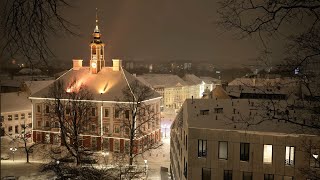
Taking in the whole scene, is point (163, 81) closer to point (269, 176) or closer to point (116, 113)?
point (116, 113)

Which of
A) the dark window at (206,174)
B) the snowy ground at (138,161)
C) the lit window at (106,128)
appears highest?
the dark window at (206,174)

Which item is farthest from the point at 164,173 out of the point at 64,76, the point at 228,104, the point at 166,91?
the point at 166,91

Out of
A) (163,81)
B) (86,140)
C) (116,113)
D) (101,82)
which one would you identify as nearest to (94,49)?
(101,82)

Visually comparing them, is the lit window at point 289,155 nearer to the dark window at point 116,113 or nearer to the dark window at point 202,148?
the dark window at point 202,148

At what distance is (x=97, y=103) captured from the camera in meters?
47.9

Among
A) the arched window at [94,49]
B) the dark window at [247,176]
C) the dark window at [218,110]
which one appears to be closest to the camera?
the dark window at [247,176]

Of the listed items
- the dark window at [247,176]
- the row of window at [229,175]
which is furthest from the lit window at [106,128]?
the dark window at [247,176]

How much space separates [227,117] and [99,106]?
29.3 m

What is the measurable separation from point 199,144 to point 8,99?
132 feet

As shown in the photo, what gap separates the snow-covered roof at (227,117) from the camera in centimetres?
2058

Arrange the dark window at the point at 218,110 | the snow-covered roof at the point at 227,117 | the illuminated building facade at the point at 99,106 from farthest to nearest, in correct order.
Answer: the illuminated building facade at the point at 99,106, the dark window at the point at 218,110, the snow-covered roof at the point at 227,117

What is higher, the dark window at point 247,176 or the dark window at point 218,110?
the dark window at point 218,110

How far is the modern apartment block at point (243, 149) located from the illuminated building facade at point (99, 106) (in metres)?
22.2

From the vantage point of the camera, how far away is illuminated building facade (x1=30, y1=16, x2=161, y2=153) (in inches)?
1816
